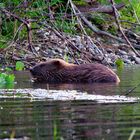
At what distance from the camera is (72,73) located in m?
13.6

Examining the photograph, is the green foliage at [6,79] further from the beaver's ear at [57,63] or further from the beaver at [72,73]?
the beaver's ear at [57,63]

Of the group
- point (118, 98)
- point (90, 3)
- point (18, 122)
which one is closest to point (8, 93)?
point (118, 98)

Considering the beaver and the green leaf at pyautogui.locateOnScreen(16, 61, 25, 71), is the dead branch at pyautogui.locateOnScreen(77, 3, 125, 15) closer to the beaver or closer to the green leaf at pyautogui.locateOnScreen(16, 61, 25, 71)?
the green leaf at pyautogui.locateOnScreen(16, 61, 25, 71)

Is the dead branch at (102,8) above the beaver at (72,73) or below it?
above

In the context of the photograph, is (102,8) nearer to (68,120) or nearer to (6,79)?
(6,79)

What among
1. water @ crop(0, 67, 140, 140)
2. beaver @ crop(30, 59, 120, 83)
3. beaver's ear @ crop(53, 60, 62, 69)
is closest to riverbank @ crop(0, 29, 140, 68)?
beaver's ear @ crop(53, 60, 62, 69)

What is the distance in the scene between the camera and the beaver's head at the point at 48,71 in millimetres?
14102

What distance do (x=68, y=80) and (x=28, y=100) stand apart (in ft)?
17.3

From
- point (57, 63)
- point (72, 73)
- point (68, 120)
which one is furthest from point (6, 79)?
point (68, 120)

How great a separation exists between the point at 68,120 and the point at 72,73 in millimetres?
7447

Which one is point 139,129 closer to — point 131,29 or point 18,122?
point 18,122

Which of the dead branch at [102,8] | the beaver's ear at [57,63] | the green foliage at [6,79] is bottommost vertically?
the beaver's ear at [57,63]

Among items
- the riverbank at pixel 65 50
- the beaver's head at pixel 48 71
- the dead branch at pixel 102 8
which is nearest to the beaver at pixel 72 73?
the beaver's head at pixel 48 71

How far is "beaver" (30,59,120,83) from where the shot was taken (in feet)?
43.3
